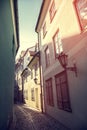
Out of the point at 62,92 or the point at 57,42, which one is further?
the point at 57,42

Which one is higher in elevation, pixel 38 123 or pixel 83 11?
pixel 83 11

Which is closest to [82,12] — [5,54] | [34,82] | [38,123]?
[5,54]

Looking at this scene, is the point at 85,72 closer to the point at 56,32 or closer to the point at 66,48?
the point at 66,48

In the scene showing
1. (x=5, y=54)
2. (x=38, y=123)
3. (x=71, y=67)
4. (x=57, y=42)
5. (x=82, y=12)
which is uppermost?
(x=82, y=12)

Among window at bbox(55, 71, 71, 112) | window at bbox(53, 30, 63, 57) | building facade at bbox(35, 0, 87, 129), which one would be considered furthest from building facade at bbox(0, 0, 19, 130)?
window at bbox(53, 30, 63, 57)

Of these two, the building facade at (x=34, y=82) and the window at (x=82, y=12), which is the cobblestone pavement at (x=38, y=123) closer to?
the building facade at (x=34, y=82)

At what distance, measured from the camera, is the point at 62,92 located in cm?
823

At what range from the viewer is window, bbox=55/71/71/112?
299 inches

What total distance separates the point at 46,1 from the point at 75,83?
7060 millimetres

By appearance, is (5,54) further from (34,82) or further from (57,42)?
(34,82)

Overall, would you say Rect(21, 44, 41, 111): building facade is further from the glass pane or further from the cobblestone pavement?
the glass pane

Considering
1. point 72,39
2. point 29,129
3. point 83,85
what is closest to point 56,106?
point 29,129

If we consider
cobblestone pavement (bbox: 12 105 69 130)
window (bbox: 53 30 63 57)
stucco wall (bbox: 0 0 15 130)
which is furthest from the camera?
window (bbox: 53 30 63 57)

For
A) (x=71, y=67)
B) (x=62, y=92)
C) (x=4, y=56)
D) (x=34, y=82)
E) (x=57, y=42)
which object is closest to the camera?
(x=4, y=56)
